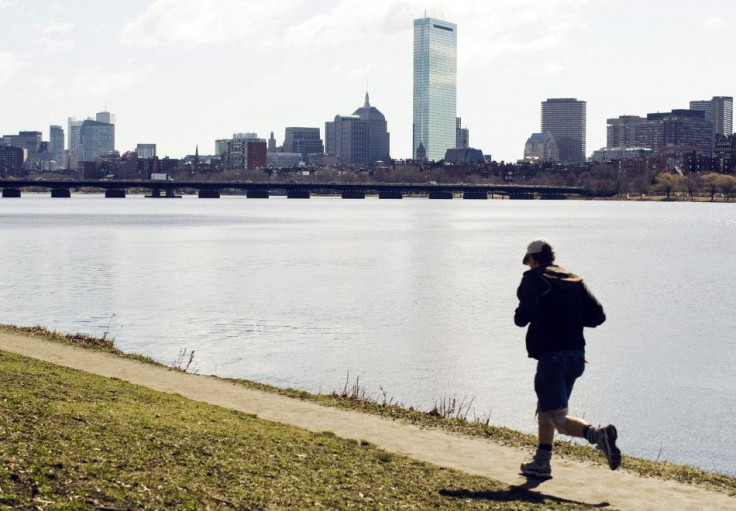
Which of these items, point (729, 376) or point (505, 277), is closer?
point (729, 376)

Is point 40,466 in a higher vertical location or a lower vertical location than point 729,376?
higher

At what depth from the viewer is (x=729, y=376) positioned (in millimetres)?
27203

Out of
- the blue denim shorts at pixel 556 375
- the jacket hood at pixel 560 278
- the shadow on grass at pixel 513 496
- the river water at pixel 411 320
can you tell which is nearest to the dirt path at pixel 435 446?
the shadow on grass at pixel 513 496

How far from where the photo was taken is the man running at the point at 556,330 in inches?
490

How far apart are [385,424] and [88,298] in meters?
29.3

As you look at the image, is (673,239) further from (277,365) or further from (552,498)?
(552,498)

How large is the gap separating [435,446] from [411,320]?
23.1m

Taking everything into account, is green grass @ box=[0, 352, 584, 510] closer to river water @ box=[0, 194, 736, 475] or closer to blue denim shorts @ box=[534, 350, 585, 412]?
blue denim shorts @ box=[534, 350, 585, 412]

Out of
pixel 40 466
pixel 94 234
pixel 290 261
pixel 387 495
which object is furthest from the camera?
pixel 94 234

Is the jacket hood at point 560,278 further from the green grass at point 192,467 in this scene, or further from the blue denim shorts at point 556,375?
the green grass at point 192,467

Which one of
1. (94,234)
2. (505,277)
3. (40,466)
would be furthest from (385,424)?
(94,234)

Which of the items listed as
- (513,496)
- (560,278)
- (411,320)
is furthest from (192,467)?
(411,320)

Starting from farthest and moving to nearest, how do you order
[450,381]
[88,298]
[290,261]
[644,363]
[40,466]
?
1. [290,261]
2. [88,298]
3. [644,363]
4. [450,381]
5. [40,466]

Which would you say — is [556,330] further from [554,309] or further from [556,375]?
[556,375]
